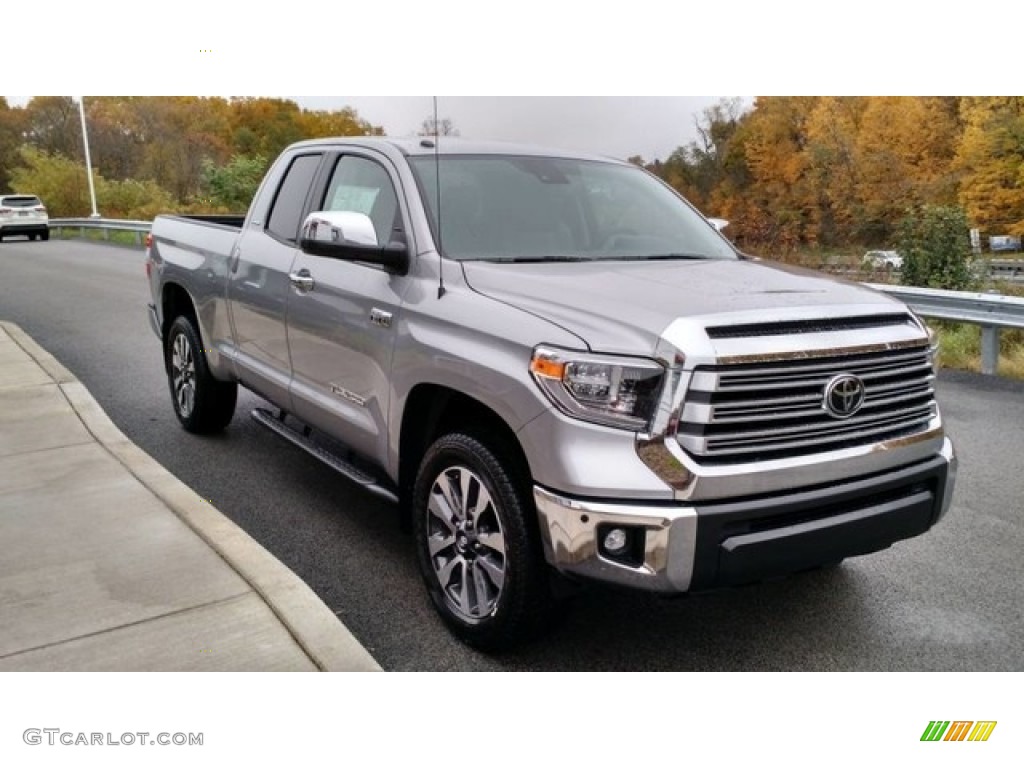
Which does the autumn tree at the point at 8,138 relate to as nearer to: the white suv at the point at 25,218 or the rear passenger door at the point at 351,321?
the rear passenger door at the point at 351,321

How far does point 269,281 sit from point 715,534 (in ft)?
9.37

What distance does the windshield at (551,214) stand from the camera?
366cm

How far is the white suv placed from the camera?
1008 centimetres

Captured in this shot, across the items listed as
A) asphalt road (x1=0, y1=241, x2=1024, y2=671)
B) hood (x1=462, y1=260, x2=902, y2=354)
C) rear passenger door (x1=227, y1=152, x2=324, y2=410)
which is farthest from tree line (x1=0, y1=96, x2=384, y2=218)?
asphalt road (x1=0, y1=241, x2=1024, y2=671)

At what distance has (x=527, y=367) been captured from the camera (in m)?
2.82

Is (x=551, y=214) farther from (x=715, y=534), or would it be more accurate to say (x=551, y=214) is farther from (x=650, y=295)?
(x=715, y=534)

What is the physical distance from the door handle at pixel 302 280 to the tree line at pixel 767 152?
0.64m

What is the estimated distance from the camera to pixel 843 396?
2799 millimetres

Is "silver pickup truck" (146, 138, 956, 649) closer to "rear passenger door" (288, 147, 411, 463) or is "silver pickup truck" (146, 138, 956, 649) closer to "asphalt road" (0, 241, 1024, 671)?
"rear passenger door" (288, 147, 411, 463)
